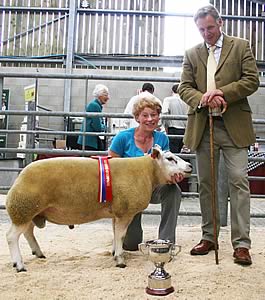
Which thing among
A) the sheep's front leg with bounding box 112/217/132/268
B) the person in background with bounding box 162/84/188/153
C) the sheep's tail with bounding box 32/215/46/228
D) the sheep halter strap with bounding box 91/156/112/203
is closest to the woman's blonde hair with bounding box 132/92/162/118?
the sheep halter strap with bounding box 91/156/112/203

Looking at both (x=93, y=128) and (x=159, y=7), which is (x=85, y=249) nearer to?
(x=93, y=128)

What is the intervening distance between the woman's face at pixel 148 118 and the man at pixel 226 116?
226 millimetres

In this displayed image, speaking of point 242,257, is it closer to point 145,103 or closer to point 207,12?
point 145,103

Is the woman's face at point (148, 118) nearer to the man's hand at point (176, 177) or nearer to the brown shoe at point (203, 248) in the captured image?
the man's hand at point (176, 177)

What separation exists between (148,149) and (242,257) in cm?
79

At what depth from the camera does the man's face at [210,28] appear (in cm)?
236

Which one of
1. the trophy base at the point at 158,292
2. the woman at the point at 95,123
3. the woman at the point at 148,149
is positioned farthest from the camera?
the woman at the point at 95,123

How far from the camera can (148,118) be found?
2.40 meters

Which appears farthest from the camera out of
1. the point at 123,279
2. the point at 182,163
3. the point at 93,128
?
the point at 93,128

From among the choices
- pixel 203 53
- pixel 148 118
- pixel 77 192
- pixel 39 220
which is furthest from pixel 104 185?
pixel 203 53

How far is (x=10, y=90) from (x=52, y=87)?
82 centimetres

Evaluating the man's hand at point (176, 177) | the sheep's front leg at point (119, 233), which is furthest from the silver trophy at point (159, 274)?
the man's hand at point (176, 177)

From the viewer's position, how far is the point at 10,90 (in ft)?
27.1

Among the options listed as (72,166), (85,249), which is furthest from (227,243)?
(72,166)
